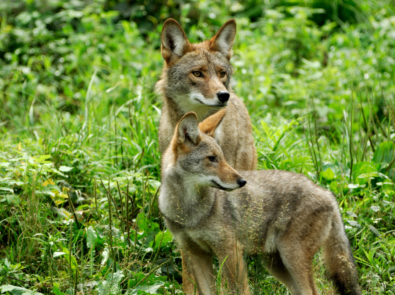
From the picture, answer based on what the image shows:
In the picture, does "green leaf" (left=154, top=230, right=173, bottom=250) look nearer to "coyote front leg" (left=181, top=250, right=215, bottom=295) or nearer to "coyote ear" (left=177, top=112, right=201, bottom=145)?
"coyote front leg" (left=181, top=250, right=215, bottom=295)

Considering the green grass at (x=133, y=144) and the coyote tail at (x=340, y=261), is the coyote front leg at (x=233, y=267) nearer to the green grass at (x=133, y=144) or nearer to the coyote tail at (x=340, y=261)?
the green grass at (x=133, y=144)

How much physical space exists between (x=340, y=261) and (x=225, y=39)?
270 centimetres

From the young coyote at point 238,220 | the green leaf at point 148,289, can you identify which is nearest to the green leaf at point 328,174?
the young coyote at point 238,220

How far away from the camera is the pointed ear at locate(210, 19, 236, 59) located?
213 inches

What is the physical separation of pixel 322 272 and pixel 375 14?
26.6 feet

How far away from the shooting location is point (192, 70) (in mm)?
5168

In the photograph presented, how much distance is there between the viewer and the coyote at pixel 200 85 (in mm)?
5070

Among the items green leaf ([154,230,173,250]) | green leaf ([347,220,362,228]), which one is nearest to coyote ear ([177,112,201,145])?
green leaf ([154,230,173,250])

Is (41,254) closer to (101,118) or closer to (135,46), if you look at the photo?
(101,118)

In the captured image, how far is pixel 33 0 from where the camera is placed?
10.2 meters

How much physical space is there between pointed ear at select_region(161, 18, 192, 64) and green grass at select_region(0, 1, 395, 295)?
1.15 m

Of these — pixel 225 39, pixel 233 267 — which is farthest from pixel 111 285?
pixel 225 39

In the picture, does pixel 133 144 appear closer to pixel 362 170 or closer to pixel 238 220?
pixel 238 220

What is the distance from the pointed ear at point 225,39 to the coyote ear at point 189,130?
1.63 m
